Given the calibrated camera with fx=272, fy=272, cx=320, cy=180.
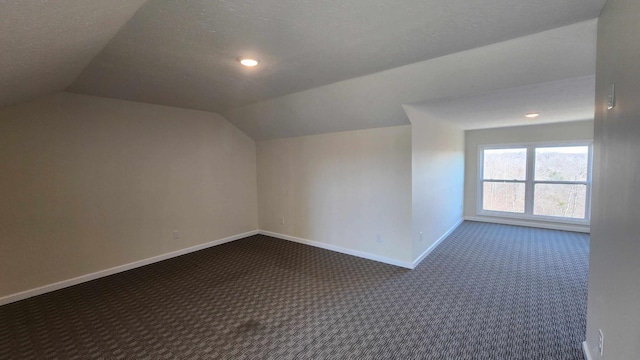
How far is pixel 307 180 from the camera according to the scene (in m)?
4.66

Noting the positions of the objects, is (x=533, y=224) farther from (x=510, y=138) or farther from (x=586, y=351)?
(x=586, y=351)

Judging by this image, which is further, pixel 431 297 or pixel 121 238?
pixel 121 238

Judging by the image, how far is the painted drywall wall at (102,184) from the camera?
2.91 metres

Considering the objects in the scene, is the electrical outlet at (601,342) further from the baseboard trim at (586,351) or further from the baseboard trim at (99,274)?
the baseboard trim at (99,274)

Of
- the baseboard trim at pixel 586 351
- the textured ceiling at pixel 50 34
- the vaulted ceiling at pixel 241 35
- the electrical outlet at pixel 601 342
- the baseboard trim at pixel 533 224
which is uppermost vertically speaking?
the vaulted ceiling at pixel 241 35

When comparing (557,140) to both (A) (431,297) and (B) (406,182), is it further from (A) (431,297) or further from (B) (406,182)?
(A) (431,297)

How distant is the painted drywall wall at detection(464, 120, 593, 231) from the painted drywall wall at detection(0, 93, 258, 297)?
5.20 meters

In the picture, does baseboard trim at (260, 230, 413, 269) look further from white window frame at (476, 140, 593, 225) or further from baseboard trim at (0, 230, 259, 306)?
white window frame at (476, 140, 593, 225)

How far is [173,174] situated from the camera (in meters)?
4.18

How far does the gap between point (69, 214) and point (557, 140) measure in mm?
7918

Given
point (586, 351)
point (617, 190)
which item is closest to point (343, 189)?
point (586, 351)

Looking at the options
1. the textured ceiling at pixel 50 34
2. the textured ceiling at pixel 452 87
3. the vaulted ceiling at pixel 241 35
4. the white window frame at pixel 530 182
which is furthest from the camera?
the white window frame at pixel 530 182

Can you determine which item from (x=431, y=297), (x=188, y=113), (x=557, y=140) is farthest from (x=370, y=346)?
(x=557, y=140)

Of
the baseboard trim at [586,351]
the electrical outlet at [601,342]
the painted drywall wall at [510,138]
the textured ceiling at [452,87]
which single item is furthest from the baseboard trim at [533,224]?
the electrical outlet at [601,342]
